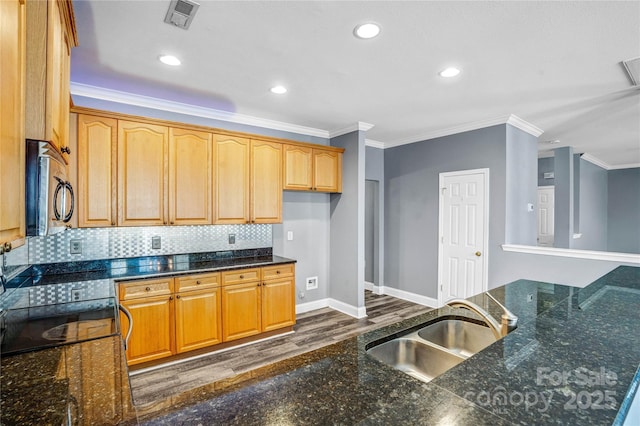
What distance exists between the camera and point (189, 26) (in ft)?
6.81

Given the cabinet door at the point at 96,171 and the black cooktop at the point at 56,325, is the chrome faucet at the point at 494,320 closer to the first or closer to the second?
the black cooktop at the point at 56,325

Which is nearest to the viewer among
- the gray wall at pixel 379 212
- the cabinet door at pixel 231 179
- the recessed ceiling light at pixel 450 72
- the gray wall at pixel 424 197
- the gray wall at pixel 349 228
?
the recessed ceiling light at pixel 450 72

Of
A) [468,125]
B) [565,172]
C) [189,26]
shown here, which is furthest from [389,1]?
[565,172]

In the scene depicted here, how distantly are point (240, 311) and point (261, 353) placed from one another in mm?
485

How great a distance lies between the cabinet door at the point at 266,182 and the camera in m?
3.77

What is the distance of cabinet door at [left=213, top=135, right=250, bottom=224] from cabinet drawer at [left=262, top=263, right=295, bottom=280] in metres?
0.62

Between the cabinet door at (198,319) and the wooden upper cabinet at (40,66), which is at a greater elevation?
the wooden upper cabinet at (40,66)

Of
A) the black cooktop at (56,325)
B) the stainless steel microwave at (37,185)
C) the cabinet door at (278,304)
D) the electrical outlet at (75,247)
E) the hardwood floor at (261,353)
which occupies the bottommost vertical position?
the hardwood floor at (261,353)

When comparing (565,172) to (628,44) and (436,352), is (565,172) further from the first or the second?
(436,352)

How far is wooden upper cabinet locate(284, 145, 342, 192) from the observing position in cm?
407

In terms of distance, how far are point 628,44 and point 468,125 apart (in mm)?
2068

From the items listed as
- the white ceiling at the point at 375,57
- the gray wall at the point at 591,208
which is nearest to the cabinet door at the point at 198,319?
the white ceiling at the point at 375,57

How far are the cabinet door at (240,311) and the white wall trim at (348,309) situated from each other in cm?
144

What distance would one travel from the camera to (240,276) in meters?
3.41
